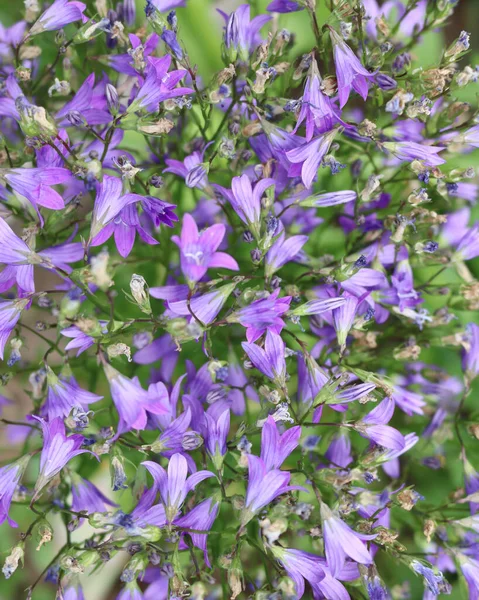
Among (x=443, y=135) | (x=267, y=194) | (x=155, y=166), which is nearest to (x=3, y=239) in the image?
(x=155, y=166)

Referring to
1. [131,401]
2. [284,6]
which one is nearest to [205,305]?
[131,401]

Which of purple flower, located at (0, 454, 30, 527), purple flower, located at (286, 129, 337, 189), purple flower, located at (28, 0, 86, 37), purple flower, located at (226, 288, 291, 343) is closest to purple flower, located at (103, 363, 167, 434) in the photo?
purple flower, located at (226, 288, 291, 343)

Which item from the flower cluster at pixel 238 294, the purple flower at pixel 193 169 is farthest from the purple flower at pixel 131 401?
the purple flower at pixel 193 169

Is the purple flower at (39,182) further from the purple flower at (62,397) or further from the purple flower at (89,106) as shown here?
the purple flower at (62,397)

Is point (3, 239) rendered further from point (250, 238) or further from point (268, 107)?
point (268, 107)

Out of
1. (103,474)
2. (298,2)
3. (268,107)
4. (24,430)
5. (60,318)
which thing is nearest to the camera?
(60,318)

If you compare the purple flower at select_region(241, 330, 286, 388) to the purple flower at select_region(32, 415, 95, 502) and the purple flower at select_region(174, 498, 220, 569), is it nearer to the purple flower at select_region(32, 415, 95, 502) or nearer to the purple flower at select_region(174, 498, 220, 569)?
the purple flower at select_region(174, 498, 220, 569)
